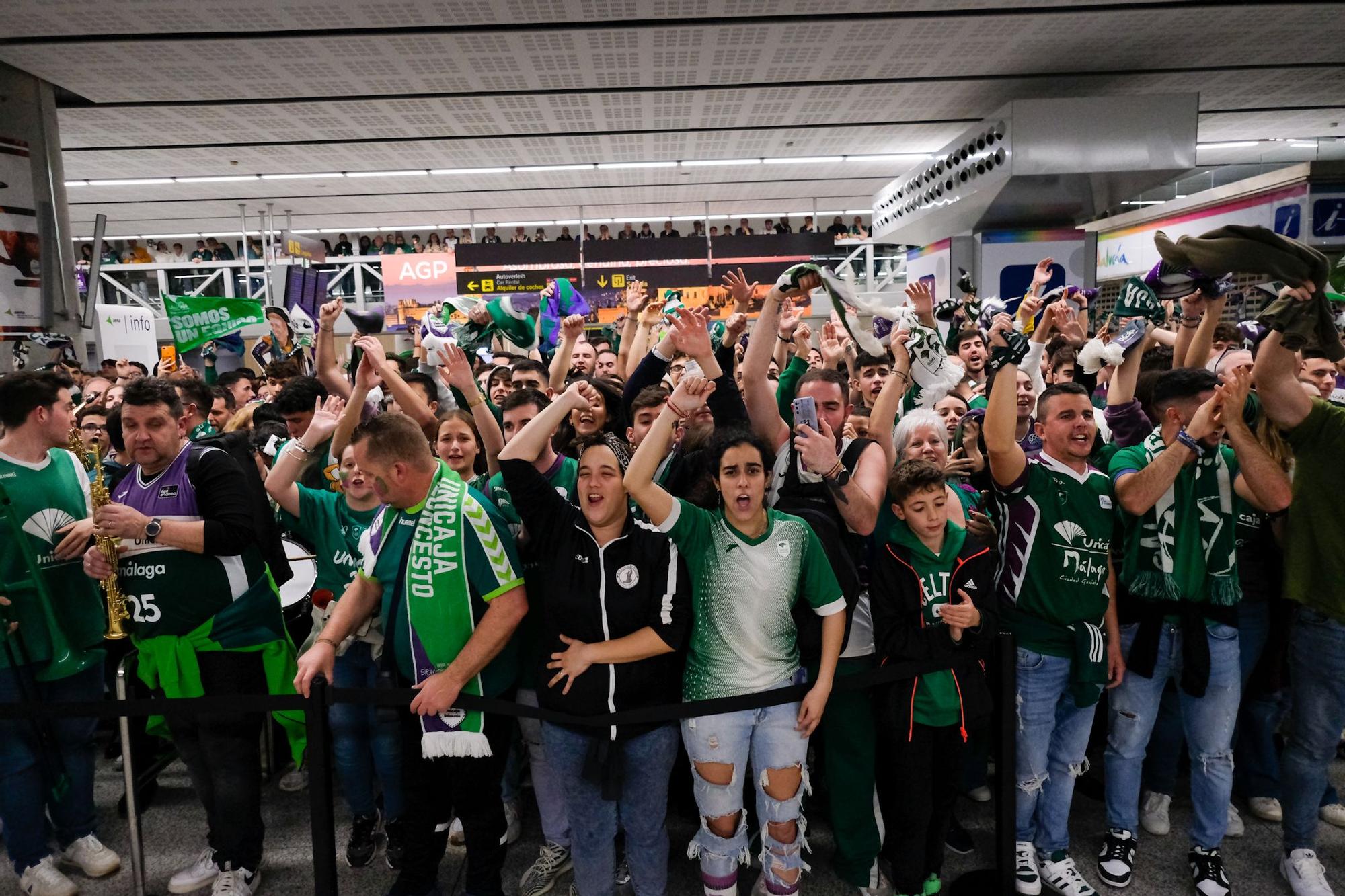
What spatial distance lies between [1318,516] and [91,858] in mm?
4479

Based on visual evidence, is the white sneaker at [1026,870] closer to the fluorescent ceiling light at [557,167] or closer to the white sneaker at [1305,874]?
the white sneaker at [1305,874]

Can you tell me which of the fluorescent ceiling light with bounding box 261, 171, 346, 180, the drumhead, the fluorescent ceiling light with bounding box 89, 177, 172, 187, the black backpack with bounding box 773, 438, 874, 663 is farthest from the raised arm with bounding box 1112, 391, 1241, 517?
the fluorescent ceiling light with bounding box 89, 177, 172, 187

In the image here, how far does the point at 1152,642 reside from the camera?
110 inches

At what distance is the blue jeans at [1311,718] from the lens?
105 inches

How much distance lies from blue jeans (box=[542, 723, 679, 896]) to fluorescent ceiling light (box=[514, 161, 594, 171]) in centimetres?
921

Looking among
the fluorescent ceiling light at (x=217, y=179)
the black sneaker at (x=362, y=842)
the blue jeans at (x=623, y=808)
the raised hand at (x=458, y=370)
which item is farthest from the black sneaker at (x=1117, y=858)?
the fluorescent ceiling light at (x=217, y=179)

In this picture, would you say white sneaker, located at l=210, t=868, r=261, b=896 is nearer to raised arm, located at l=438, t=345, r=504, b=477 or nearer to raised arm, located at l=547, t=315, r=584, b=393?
raised arm, located at l=438, t=345, r=504, b=477

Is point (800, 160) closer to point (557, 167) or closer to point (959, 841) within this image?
point (557, 167)

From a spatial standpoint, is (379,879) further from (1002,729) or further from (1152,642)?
(1152,642)

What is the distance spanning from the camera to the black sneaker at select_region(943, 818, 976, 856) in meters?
3.02

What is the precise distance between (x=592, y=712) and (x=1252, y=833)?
2.54 m

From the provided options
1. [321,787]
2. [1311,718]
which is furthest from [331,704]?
[1311,718]

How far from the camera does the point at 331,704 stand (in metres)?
2.41

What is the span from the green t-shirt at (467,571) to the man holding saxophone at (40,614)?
1092 mm
